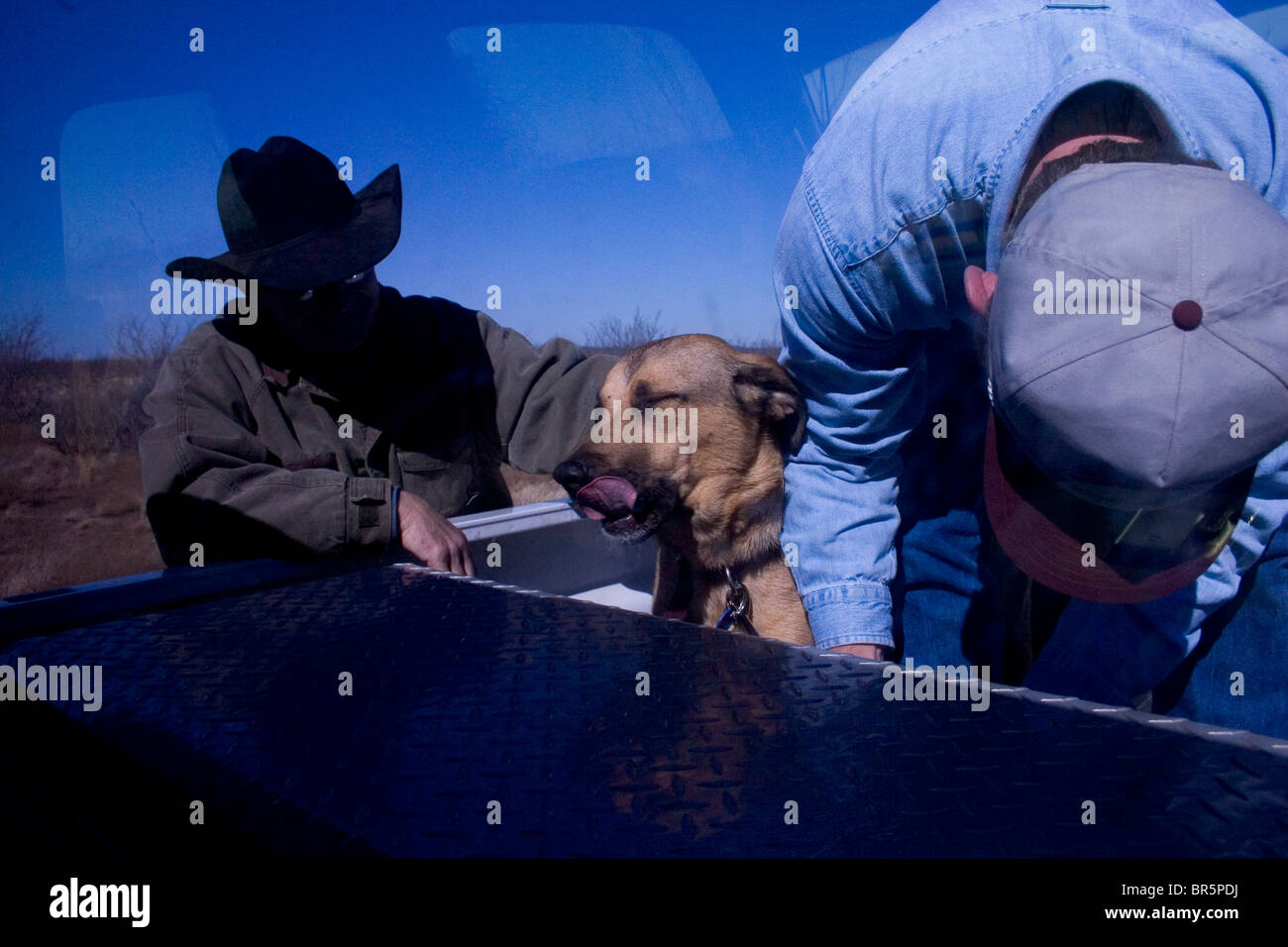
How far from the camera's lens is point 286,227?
286 cm

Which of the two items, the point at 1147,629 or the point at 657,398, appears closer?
the point at 1147,629

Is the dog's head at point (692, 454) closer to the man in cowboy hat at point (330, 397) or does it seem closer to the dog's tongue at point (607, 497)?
the dog's tongue at point (607, 497)

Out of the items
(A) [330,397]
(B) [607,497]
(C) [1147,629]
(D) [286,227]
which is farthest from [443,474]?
(C) [1147,629]

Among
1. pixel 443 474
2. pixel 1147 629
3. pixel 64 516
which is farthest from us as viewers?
pixel 443 474

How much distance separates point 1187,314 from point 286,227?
2.69 meters

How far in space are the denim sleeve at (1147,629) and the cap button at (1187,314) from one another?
0.72 metres

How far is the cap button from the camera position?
1.11 meters

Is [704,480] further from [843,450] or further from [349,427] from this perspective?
[349,427]

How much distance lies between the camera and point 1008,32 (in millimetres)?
1546

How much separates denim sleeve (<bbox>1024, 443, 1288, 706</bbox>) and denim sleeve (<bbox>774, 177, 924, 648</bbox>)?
0.46 meters

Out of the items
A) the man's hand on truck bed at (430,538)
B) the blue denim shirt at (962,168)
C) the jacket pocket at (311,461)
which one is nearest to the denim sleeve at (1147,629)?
the blue denim shirt at (962,168)

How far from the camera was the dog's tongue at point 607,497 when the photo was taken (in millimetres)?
2666
